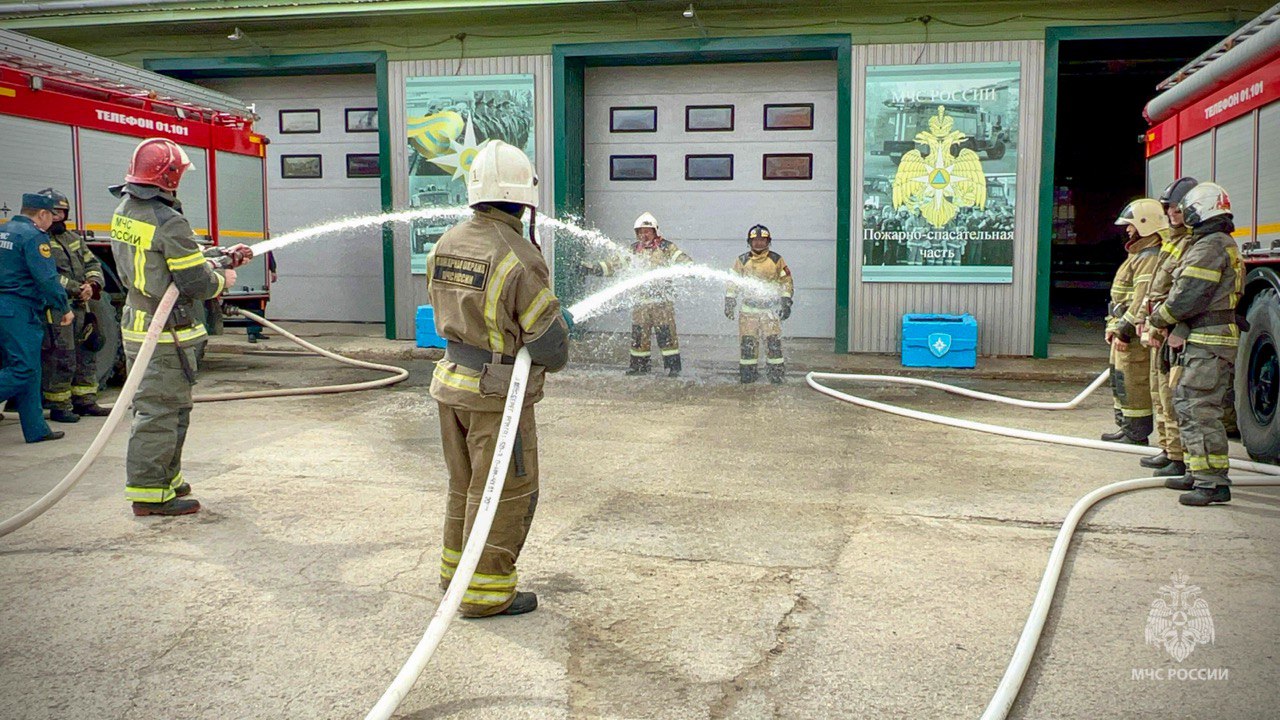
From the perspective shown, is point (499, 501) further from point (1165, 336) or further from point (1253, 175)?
point (1253, 175)

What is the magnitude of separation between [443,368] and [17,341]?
458cm

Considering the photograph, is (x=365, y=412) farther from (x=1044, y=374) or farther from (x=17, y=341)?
(x=1044, y=374)

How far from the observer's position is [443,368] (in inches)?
156

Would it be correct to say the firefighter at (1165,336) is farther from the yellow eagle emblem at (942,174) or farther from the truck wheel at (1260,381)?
the yellow eagle emblem at (942,174)

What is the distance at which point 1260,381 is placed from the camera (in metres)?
6.63

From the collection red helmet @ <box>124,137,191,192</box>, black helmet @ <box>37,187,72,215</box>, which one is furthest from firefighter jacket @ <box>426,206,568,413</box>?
black helmet @ <box>37,187,72,215</box>

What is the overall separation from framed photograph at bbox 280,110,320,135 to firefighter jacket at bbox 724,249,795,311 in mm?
7332

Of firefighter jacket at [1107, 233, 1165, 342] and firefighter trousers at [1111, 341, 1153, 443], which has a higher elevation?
firefighter jacket at [1107, 233, 1165, 342]

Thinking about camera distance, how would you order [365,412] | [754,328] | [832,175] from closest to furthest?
[365,412], [754,328], [832,175]

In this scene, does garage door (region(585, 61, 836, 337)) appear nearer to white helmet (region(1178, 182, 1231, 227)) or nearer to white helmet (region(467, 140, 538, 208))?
white helmet (region(1178, 182, 1231, 227))

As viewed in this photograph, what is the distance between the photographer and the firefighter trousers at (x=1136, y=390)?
7.03 metres

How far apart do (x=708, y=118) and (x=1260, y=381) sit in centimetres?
828

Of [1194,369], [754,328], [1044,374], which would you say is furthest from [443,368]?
[1044,374]

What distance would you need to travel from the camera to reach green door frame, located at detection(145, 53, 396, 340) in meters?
13.7
